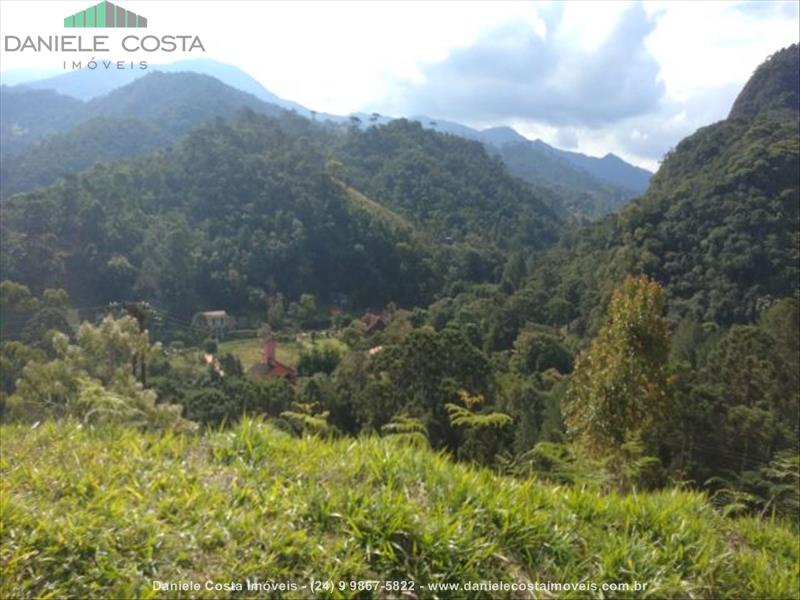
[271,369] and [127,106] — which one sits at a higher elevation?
[127,106]

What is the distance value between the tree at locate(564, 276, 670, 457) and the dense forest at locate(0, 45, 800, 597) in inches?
1.1

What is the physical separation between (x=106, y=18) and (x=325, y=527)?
13164mm

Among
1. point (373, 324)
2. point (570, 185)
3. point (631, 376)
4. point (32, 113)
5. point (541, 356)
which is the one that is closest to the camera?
point (631, 376)

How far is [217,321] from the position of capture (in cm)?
4372

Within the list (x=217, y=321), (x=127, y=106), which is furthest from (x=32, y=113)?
(x=217, y=321)

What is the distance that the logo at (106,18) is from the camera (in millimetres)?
11633

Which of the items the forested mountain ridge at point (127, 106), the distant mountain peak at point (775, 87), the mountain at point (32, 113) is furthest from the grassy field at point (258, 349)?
the mountain at point (32, 113)

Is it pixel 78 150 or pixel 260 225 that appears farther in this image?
pixel 78 150

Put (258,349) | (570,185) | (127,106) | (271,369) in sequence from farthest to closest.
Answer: (570,185)
(127,106)
(258,349)
(271,369)

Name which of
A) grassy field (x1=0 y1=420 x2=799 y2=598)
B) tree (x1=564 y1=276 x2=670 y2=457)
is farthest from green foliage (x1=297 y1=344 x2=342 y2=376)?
grassy field (x1=0 y1=420 x2=799 y2=598)

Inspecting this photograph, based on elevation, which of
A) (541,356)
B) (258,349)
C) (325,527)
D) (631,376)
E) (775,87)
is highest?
(775,87)

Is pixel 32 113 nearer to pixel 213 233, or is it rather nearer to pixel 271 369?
pixel 213 233

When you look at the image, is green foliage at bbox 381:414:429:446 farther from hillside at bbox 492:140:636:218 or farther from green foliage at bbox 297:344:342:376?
hillside at bbox 492:140:636:218

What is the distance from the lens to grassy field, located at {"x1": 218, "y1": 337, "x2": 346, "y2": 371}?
37.4 m
